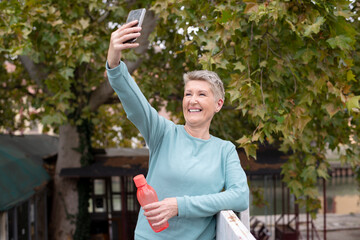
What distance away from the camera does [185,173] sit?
1.84 metres

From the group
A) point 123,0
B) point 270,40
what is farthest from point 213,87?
point 123,0

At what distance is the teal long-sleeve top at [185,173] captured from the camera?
1739 millimetres

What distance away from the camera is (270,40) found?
13.6 ft

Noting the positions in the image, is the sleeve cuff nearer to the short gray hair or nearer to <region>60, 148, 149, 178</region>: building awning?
the short gray hair

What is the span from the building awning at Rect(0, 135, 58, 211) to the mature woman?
18.4ft

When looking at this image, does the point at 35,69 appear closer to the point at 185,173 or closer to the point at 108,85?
the point at 108,85

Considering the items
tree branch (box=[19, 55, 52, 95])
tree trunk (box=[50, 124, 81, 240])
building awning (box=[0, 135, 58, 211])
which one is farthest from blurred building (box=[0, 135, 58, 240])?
tree branch (box=[19, 55, 52, 95])

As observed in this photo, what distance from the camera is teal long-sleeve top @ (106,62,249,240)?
68.5 inches

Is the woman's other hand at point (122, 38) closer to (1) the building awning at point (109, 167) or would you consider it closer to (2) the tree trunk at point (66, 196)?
(1) the building awning at point (109, 167)

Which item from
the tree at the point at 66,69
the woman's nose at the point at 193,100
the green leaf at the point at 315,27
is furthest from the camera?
the tree at the point at 66,69

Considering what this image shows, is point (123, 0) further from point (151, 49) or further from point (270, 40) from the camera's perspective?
point (270, 40)

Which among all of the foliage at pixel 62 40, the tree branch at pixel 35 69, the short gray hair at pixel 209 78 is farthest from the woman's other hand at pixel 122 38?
the tree branch at pixel 35 69

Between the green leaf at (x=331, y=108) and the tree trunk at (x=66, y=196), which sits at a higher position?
the green leaf at (x=331, y=108)

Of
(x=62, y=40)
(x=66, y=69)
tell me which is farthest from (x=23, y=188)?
(x=62, y=40)
